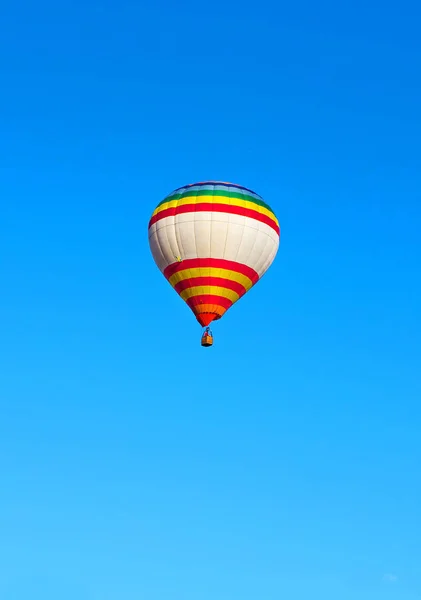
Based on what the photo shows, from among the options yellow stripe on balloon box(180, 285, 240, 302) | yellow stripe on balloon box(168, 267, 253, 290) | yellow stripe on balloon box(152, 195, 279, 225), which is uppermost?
yellow stripe on balloon box(152, 195, 279, 225)

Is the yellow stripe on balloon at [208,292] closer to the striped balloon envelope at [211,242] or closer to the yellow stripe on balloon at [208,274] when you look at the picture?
the striped balloon envelope at [211,242]

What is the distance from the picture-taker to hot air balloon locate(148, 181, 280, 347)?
56.7 meters

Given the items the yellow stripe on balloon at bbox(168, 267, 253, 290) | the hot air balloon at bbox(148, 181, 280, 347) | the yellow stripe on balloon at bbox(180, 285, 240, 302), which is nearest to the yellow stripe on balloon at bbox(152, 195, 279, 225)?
the hot air balloon at bbox(148, 181, 280, 347)

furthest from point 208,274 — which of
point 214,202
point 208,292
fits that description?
point 214,202

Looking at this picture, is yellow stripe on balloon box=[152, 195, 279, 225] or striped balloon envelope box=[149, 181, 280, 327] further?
yellow stripe on balloon box=[152, 195, 279, 225]

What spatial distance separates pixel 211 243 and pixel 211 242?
45 mm

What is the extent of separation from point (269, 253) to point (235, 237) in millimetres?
2523

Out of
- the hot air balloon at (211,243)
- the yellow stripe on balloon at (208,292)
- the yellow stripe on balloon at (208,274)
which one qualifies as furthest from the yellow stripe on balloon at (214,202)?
the yellow stripe on balloon at (208,292)

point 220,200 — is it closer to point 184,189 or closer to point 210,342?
point 184,189

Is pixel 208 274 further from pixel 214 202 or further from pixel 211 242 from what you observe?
pixel 214 202

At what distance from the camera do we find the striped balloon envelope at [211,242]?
56.7 m

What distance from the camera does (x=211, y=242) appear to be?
56656 mm

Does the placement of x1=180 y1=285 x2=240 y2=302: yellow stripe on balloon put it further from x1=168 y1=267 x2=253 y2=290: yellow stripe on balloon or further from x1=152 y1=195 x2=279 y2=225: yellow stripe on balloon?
x1=152 y1=195 x2=279 y2=225: yellow stripe on balloon

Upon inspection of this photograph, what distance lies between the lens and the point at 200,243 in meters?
56.7
